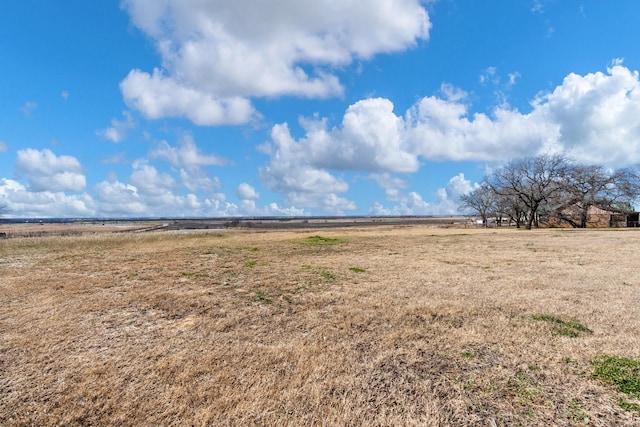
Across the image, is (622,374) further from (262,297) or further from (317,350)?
(262,297)

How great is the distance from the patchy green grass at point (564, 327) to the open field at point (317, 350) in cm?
3

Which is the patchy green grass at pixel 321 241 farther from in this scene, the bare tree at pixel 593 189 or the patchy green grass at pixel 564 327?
the bare tree at pixel 593 189

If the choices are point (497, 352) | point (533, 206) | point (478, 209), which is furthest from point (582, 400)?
point (478, 209)

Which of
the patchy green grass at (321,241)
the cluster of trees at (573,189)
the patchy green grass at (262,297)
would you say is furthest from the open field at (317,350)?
the cluster of trees at (573,189)

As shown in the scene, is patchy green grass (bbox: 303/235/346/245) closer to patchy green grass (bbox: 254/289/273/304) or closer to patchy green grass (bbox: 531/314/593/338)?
patchy green grass (bbox: 254/289/273/304)

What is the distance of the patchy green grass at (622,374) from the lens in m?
4.04

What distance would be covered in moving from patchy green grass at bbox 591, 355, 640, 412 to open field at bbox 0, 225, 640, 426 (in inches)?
2.6

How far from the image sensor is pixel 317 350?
5.44 metres

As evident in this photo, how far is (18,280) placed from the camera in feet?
37.3

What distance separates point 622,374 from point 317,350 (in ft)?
14.5

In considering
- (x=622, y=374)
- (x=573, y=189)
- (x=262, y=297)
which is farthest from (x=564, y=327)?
(x=573, y=189)

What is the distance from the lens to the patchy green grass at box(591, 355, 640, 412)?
159 inches

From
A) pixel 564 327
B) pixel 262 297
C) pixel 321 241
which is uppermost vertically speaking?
pixel 321 241

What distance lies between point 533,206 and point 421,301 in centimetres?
5082
